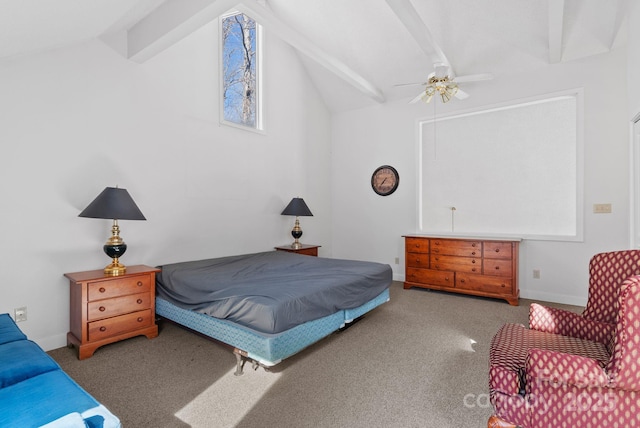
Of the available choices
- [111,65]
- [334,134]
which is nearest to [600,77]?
[334,134]

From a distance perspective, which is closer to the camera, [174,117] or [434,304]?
[174,117]

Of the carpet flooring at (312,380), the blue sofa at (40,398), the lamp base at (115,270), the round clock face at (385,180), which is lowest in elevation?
the carpet flooring at (312,380)

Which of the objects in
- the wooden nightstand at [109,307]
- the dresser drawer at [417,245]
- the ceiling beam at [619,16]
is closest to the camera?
the wooden nightstand at [109,307]

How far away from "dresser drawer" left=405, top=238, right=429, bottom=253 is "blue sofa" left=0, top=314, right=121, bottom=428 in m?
4.12

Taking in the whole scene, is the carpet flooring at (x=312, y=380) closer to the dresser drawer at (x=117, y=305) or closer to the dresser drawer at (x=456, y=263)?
the dresser drawer at (x=117, y=305)

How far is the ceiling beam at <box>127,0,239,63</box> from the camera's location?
2.77 metres

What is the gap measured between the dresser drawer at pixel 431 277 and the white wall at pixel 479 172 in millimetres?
615

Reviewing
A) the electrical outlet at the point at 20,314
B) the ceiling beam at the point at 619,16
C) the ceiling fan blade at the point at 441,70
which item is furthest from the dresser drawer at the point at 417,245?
the electrical outlet at the point at 20,314

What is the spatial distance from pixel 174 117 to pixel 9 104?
55.4 inches

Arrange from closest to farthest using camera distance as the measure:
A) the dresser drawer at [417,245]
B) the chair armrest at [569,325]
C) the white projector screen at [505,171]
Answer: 1. the chair armrest at [569,325]
2. the white projector screen at [505,171]
3. the dresser drawer at [417,245]

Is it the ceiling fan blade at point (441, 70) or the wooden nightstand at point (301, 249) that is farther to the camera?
the wooden nightstand at point (301, 249)

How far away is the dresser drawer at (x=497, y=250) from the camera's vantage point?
3973 millimetres

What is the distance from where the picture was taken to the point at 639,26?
2.71 meters

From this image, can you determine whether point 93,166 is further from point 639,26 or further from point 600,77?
point 600,77
